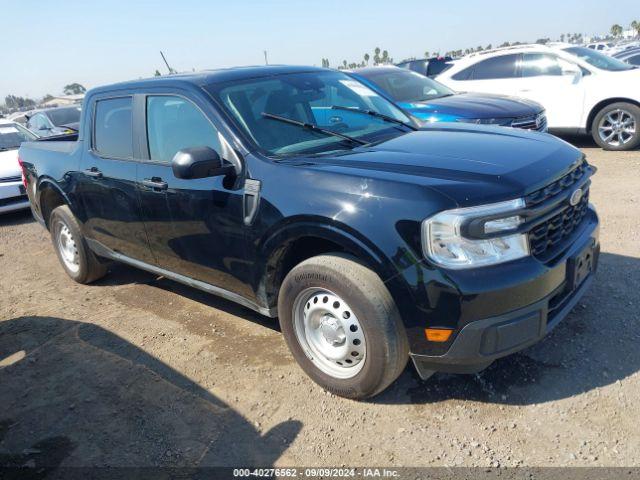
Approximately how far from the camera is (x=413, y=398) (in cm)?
300

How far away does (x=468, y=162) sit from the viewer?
2.78 m

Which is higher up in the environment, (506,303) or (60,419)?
(506,303)

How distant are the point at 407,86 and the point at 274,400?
6.25m

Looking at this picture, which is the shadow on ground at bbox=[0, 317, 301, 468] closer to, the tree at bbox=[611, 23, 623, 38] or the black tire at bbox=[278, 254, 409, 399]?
the black tire at bbox=[278, 254, 409, 399]

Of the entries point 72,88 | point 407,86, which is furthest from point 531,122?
point 72,88

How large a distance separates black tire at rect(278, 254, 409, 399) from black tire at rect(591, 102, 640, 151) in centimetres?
752

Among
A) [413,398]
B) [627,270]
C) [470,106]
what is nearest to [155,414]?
[413,398]

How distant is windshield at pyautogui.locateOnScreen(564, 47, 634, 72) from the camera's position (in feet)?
28.7

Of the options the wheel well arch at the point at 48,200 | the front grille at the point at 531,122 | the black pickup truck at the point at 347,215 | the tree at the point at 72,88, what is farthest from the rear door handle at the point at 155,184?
the tree at the point at 72,88

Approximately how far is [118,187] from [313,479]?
2.67 meters

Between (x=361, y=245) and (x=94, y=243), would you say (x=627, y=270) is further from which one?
(x=94, y=243)

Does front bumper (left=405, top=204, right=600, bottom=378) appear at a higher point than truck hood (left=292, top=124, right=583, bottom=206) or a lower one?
lower

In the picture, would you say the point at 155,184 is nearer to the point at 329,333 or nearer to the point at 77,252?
the point at 329,333

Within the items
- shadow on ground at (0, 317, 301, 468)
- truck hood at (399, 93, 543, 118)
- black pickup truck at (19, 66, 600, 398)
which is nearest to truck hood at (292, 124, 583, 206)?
black pickup truck at (19, 66, 600, 398)
